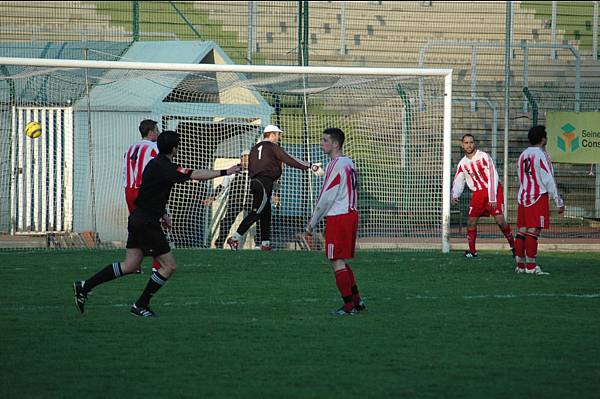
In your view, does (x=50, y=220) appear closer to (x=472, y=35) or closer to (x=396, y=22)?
(x=396, y=22)

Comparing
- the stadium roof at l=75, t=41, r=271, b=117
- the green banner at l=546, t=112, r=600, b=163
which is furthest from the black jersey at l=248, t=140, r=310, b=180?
the green banner at l=546, t=112, r=600, b=163

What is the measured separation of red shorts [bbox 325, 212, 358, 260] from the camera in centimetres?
907

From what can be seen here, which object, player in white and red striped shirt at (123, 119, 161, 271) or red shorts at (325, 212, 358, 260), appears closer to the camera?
red shorts at (325, 212, 358, 260)

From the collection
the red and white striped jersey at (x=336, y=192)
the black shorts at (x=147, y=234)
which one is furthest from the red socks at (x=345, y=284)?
the black shorts at (x=147, y=234)

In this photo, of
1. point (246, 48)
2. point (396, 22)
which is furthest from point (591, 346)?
point (396, 22)

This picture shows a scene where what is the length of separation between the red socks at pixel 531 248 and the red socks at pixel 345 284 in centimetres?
419

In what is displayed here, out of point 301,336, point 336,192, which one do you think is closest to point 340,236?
point 336,192

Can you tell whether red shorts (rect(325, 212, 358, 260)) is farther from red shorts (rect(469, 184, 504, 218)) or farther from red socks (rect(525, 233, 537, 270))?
red shorts (rect(469, 184, 504, 218))

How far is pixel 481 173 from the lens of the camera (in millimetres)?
15258

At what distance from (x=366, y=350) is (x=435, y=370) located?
820mm

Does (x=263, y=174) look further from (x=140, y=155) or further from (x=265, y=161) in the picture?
(x=140, y=155)

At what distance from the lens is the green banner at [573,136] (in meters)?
18.3

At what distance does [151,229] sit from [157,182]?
0.43 meters

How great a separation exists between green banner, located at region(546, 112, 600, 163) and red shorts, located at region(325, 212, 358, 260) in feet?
33.4
